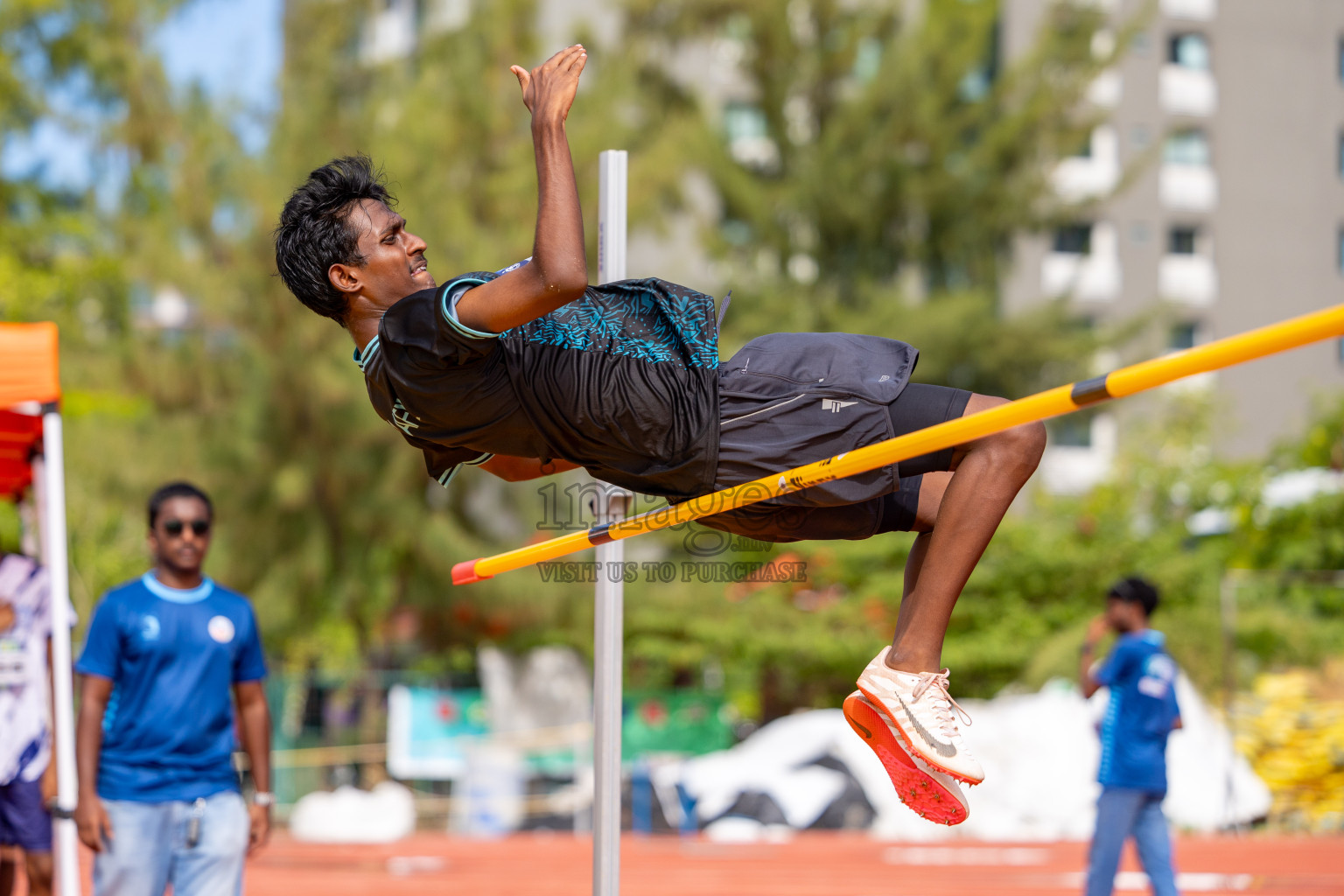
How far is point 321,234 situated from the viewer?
298 centimetres

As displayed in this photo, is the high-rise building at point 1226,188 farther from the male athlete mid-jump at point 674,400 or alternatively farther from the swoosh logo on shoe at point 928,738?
the swoosh logo on shoe at point 928,738

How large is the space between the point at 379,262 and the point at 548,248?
58cm

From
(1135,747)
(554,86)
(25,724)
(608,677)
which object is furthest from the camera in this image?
(1135,747)

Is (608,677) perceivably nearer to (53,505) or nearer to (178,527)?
(178,527)

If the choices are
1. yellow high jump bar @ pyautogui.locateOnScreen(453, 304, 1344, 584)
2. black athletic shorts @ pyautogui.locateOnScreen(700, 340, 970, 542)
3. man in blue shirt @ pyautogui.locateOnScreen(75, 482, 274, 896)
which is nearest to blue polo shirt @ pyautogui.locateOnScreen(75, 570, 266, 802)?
man in blue shirt @ pyautogui.locateOnScreen(75, 482, 274, 896)

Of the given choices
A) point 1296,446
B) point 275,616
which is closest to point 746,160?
point 1296,446

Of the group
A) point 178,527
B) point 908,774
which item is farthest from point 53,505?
point 908,774

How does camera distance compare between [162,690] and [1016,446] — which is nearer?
[1016,446]

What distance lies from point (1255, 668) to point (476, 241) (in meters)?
9.05

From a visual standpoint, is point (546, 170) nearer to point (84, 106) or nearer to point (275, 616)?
point (275, 616)

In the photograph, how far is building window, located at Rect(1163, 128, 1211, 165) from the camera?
33237mm

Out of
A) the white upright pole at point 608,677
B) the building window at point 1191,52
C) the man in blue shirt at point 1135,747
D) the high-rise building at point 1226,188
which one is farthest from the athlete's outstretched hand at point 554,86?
the building window at point 1191,52

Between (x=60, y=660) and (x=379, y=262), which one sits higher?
(x=379, y=262)

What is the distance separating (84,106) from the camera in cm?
1892
